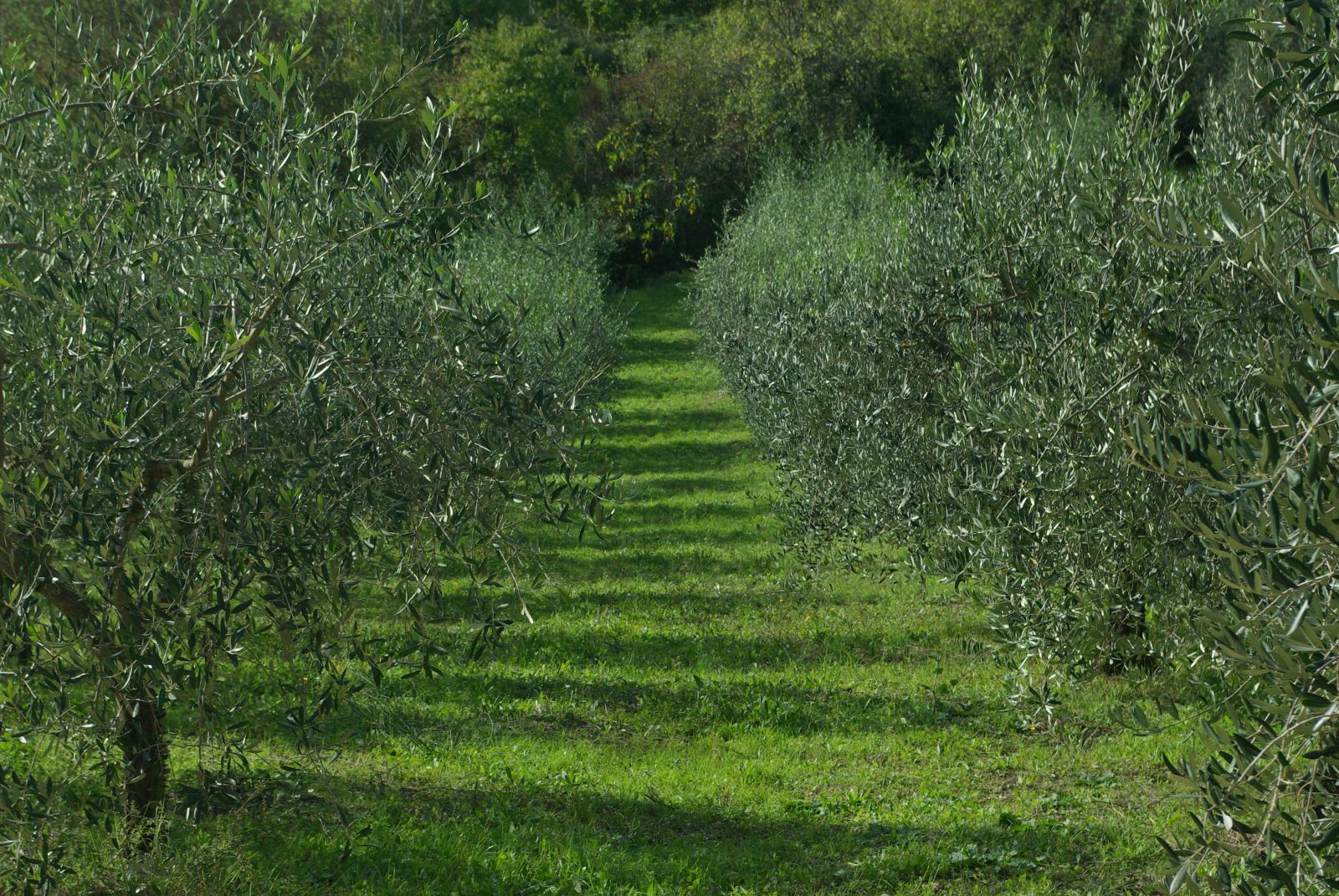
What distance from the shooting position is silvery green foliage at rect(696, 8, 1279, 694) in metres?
6.74

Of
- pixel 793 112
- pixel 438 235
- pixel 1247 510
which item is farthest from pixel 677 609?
pixel 793 112

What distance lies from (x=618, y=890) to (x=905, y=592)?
747cm

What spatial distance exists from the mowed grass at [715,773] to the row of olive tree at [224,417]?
0.64 m

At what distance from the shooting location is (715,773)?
820 centimetres

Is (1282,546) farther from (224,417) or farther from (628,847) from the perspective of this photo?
(628,847)

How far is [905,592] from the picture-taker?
43.2 ft

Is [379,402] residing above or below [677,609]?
above

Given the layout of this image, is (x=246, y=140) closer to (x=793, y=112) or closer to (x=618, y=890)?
(x=618, y=890)

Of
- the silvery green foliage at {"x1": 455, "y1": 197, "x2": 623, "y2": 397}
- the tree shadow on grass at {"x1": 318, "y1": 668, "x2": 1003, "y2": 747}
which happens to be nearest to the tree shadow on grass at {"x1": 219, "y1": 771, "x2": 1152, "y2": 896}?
the tree shadow on grass at {"x1": 318, "y1": 668, "x2": 1003, "y2": 747}

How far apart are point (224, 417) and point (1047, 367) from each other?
4.84 m

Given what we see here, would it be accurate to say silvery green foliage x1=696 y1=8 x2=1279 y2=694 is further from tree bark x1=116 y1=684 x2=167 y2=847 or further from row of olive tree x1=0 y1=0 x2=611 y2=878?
tree bark x1=116 y1=684 x2=167 y2=847

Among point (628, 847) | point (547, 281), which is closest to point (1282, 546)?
point (628, 847)

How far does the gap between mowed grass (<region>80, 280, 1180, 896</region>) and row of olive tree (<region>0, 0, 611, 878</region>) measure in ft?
2.09

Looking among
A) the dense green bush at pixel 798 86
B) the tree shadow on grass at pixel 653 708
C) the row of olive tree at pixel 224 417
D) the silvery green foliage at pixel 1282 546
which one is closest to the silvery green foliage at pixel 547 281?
the dense green bush at pixel 798 86
